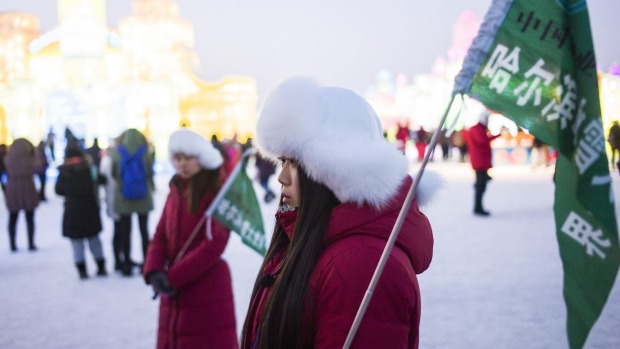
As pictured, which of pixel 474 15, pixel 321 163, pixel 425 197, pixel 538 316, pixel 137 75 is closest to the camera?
pixel 321 163

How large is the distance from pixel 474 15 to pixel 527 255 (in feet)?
167

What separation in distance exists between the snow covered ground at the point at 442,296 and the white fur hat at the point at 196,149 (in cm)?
135

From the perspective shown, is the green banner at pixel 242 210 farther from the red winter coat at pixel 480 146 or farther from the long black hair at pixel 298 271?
the red winter coat at pixel 480 146

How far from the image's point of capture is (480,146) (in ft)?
32.1

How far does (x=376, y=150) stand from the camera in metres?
1.45

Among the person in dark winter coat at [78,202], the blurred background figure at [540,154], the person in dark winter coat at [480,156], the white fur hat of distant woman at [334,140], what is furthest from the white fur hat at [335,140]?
the blurred background figure at [540,154]

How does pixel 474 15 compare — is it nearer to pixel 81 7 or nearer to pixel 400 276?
pixel 81 7

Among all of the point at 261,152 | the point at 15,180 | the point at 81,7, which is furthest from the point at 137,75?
the point at 261,152

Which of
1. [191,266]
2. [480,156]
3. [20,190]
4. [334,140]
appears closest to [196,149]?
[191,266]

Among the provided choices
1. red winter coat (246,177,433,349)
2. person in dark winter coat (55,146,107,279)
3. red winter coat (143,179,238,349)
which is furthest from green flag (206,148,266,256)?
person in dark winter coat (55,146,107,279)

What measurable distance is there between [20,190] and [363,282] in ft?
26.4

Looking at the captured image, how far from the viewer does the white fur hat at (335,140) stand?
1.42 meters

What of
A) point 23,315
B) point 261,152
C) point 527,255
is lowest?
point 23,315

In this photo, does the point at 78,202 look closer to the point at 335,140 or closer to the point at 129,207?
the point at 129,207
